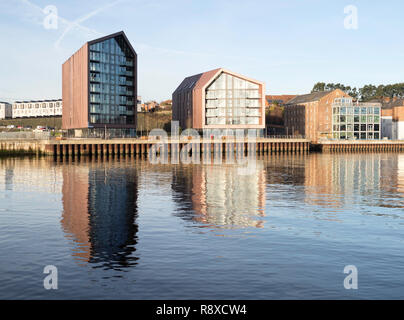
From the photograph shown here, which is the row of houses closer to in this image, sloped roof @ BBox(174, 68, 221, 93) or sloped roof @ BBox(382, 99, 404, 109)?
sloped roof @ BBox(174, 68, 221, 93)

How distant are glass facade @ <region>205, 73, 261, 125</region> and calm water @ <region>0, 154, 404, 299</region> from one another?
89.7 metres

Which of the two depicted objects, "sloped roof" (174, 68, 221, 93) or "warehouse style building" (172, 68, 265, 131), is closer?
"warehouse style building" (172, 68, 265, 131)

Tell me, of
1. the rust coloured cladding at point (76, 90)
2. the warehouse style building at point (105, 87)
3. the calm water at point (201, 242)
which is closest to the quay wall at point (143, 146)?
the warehouse style building at point (105, 87)

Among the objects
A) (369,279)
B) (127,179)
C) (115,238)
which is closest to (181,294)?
(369,279)

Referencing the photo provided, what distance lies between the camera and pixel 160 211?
3519 centimetres

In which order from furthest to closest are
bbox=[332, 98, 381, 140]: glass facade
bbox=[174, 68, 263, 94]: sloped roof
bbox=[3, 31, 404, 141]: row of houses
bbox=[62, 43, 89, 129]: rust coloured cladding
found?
bbox=[332, 98, 381, 140]: glass facade → bbox=[174, 68, 263, 94]: sloped roof → bbox=[62, 43, 89, 129]: rust coloured cladding → bbox=[3, 31, 404, 141]: row of houses

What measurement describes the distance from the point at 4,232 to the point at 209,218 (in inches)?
513

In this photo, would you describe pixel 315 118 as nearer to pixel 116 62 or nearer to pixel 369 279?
pixel 116 62

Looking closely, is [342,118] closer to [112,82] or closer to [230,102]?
[230,102]

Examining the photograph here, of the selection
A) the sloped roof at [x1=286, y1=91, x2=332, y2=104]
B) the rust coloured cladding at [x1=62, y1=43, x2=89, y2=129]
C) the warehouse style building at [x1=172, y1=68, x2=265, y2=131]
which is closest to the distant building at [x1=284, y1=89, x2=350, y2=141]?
the sloped roof at [x1=286, y1=91, x2=332, y2=104]

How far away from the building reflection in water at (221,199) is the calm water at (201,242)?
13 cm

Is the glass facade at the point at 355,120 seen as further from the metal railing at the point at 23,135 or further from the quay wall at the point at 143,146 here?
the metal railing at the point at 23,135

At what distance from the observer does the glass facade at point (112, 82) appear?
13062cm

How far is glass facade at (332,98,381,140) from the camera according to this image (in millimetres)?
162750
